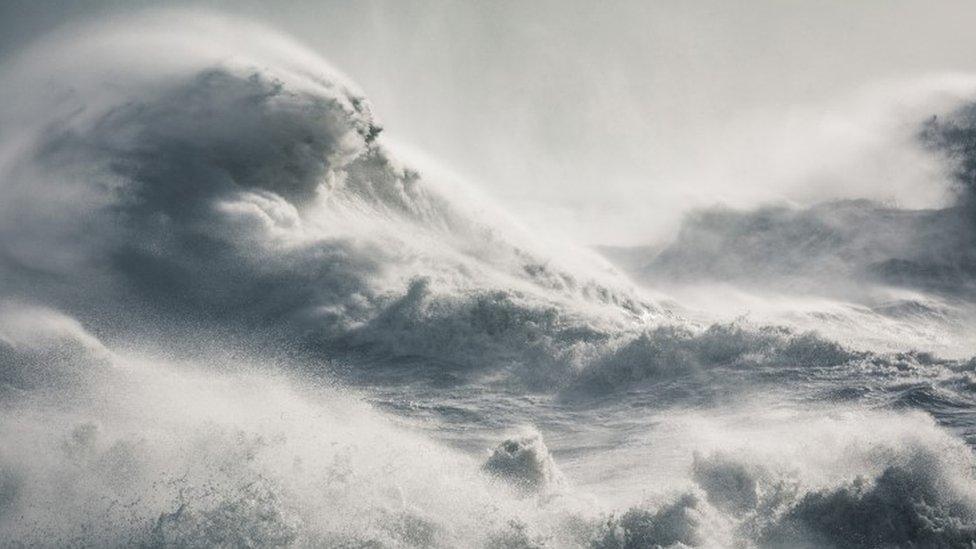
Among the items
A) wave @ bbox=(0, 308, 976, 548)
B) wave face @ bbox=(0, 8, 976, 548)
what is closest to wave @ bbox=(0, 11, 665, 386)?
wave face @ bbox=(0, 8, 976, 548)

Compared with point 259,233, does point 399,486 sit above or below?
below

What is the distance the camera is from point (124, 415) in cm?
877

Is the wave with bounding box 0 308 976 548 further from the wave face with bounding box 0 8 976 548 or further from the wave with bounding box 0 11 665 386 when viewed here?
the wave with bounding box 0 11 665 386

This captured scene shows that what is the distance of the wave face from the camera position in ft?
22.5

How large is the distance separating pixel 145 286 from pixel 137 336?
6.31 ft

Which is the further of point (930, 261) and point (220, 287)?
point (930, 261)

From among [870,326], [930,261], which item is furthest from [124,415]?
[930,261]

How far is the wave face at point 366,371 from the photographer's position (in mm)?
6844

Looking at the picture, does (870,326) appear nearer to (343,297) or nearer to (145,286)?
(343,297)

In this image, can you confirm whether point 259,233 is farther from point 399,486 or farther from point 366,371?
A: point 399,486

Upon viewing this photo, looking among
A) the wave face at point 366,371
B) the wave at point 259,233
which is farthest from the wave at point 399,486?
the wave at point 259,233

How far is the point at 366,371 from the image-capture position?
12.7 meters

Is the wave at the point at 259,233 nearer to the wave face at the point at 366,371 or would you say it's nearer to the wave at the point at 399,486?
the wave face at the point at 366,371

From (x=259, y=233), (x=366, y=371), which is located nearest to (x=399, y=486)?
(x=366, y=371)
